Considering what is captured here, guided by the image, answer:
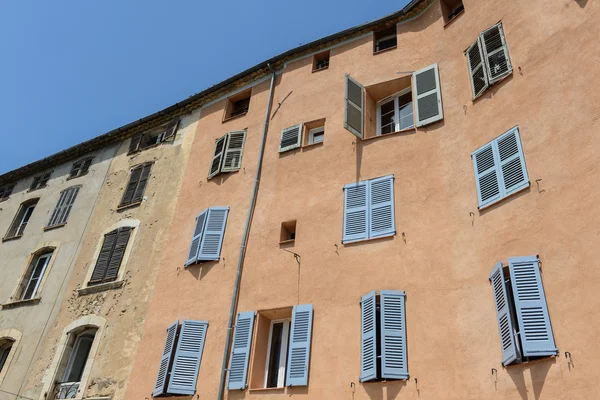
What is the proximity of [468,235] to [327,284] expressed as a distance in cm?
288

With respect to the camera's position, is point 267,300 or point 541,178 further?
point 267,300

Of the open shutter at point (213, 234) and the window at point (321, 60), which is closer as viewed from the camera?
the open shutter at point (213, 234)

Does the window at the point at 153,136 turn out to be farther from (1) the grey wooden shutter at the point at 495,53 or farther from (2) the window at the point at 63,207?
(1) the grey wooden shutter at the point at 495,53

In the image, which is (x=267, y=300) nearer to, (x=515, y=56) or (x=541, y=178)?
(x=541, y=178)

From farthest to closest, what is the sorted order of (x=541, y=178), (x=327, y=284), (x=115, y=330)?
(x=115, y=330) → (x=327, y=284) → (x=541, y=178)

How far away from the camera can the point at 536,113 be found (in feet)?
31.7

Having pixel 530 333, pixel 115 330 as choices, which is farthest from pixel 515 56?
pixel 115 330

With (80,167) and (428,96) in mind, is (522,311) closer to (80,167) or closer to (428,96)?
(428,96)

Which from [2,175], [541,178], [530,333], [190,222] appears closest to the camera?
[530,333]

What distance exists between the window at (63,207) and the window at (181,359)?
27.4 ft

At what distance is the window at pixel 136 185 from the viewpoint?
1672cm

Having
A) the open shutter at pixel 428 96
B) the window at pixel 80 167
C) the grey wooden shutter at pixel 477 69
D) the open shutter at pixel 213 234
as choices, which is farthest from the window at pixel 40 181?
the grey wooden shutter at pixel 477 69

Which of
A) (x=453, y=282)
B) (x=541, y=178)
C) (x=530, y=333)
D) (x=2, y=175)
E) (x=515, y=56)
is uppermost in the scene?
(x=2, y=175)

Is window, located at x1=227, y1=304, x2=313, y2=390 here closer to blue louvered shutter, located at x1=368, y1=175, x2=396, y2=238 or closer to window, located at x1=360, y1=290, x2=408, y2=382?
window, located at x1=360, y1=290, x2=408, y2=382
